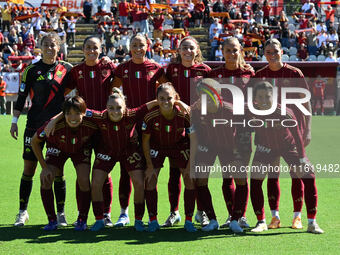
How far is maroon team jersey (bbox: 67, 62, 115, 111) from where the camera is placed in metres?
7.20

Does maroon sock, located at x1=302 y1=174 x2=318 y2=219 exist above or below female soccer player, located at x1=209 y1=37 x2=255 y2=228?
below

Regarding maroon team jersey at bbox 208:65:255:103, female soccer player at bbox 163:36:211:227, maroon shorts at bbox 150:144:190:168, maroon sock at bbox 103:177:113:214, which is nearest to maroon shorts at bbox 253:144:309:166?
maroon team jersey at bbox 208:65:255:103

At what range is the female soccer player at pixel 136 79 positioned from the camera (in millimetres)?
7172

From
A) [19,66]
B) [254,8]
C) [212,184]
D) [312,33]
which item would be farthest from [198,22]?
[212,184]

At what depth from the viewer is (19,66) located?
24203 millimetres

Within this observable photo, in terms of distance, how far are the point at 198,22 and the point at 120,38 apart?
4737 mm

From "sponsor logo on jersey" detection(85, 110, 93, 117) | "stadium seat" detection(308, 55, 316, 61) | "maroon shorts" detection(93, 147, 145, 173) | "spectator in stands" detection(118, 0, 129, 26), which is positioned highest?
"spectator in stands" detection(118, 0, 129, 26)

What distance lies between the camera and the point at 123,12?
29031 mm

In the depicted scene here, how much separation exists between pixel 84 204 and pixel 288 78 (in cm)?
270

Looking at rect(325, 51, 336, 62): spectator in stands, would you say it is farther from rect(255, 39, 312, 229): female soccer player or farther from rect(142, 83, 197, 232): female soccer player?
rect(142, 83, 197, 232): female soccer player

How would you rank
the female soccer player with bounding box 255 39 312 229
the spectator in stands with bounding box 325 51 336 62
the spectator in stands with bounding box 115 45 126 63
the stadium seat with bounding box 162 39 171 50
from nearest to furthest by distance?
the female soccer player with bounding box 255 39 312 229 < the spectator in stands with bounding box 325 51 336 62 < the spectator in stands with bounding box 115 45 126 63 < the stadium seat with bounding box 162 39 171 50

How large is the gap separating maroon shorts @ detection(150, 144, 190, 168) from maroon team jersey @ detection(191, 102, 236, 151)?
230mm

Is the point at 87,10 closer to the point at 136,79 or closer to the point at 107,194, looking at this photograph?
the point at 136,79

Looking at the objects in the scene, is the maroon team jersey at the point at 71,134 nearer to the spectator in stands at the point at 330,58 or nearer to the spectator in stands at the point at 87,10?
the spectator in stands at the point at 330,58
